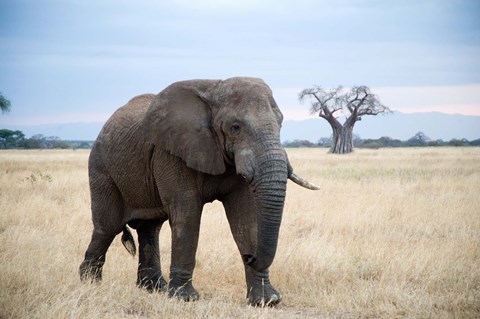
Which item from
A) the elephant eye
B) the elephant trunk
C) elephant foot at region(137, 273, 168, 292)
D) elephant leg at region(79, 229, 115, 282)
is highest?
the elephant eye

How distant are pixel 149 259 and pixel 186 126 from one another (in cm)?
200

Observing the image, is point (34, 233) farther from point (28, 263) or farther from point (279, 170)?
point (279, 170)

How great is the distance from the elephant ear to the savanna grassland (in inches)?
53.9

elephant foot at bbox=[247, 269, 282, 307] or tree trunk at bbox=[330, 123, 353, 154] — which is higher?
tree trunk at bbox=[330, 123, 353, 154]

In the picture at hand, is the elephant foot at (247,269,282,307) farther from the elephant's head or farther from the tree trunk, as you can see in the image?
the tree trunk

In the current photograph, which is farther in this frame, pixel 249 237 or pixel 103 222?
pixel 103 222

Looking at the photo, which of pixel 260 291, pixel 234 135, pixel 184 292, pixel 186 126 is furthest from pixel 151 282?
pixel 234 135

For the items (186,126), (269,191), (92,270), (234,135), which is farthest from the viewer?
(92,270)

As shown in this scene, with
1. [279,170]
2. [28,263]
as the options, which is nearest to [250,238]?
[279,170]

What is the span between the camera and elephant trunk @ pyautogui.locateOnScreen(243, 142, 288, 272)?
587 centimetres

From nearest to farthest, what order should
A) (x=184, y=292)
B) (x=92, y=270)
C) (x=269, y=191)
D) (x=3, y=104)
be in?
1. (x=269, y=191)
2. (x=184, y=292)
3. (x=92, y=270)
4. (x=3, y=104)

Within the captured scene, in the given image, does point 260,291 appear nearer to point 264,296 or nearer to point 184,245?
point 264,296

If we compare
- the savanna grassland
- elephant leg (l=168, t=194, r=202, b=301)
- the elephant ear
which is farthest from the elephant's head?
the savanna grassland

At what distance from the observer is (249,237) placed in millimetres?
6762
